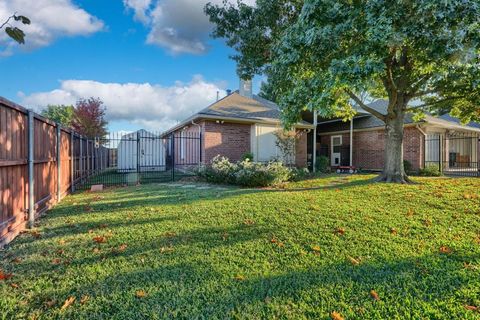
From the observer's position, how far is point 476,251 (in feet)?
11.3

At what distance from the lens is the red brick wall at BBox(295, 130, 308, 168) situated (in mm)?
14953

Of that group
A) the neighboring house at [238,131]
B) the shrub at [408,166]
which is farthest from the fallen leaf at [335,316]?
the shrub at [408,166]

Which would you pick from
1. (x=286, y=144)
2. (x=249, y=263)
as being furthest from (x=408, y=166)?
(x=249, y=263)

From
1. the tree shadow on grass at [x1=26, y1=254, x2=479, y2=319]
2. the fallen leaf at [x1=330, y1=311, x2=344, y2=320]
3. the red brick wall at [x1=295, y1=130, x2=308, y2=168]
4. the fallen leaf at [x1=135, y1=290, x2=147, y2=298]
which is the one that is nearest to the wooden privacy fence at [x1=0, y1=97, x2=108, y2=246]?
the tree shadow on grass at [x1=26, y1=254, x2=479, y2=319]

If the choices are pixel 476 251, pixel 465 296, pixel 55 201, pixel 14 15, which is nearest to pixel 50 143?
pixel 55 201

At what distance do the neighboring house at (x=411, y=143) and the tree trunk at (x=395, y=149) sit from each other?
6.04m

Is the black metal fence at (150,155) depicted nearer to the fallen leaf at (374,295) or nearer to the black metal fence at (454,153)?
the fallen leaf at (374,295)

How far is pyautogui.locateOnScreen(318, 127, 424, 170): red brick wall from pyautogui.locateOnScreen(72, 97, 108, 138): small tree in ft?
62.3

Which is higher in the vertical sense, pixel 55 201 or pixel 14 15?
pixel 14 15

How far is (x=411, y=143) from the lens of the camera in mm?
14289

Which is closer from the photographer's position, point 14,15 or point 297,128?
point 14,15

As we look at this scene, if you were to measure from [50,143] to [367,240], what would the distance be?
6543 mm

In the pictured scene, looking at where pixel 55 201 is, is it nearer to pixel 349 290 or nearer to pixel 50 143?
pixel 50 143

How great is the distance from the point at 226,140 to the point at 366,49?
7952 millimetres
